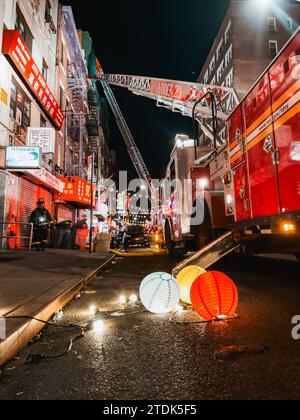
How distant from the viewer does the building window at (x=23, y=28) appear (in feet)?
48.5

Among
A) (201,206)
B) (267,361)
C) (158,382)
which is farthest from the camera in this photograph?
(201,206)

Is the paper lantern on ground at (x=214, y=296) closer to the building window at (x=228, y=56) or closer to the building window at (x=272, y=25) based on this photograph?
the building window at (x=228, y=56)

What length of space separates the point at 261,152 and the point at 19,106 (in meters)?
12.9

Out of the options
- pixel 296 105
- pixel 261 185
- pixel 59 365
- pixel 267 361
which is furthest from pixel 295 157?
pixel 59 365

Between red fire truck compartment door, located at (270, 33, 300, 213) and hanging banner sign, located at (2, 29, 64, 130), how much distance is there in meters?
11.4

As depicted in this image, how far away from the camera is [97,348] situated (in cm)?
295

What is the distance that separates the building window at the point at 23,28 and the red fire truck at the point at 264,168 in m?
13.1

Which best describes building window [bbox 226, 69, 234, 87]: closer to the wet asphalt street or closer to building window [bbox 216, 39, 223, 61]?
building window [bbox 216, 39, 223, 61]

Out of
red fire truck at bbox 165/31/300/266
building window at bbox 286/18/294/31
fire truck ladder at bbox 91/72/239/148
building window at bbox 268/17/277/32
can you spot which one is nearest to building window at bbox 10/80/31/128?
fire truck ladder at bbox 91/72/239/148

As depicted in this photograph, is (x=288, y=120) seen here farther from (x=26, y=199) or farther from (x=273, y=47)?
(x=273, y=47)

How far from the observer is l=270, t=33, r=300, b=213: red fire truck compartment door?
427 cm

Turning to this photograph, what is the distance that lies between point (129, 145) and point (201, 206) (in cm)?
4391

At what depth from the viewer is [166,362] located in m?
2.61
